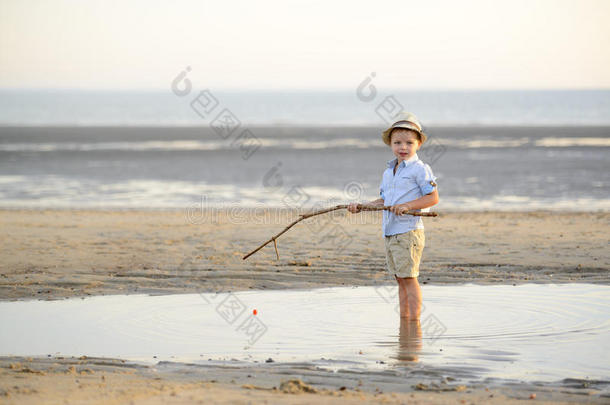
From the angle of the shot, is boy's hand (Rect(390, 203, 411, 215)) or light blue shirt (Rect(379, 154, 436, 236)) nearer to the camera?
boy's hand (Rect(390, 203, 411, 215))

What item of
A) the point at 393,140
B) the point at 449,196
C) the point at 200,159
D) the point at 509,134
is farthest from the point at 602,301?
the point at 509,134

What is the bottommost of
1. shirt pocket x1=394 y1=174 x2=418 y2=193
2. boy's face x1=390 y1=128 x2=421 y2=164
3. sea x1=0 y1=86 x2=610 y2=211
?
shirt pocket x1=394 y1=174 x2=418 y2=193

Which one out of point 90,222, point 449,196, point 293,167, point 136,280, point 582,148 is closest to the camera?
point 136,280

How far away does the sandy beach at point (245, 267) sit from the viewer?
193 inches

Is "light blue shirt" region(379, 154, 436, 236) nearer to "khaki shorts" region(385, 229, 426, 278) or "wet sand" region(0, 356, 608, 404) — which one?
"khaki shorts" region(385, 229, 426, 278)

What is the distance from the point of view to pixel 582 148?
31359 mm

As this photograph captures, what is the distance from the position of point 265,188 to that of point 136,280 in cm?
1140

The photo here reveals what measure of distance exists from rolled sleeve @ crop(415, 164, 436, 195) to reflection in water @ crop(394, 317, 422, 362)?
116 cm

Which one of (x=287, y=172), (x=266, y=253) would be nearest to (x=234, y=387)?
(x=266, y=253)

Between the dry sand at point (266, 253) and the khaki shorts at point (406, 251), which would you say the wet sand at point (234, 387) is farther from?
the dry sand at point (266, 253)

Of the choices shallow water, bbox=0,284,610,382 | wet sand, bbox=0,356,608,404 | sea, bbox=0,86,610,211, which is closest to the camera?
wet sand, bbox=0,356,608,404

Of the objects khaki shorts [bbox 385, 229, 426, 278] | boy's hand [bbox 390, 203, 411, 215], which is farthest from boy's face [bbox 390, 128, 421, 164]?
khaki shorts [bbox 385, 229, 426, 278]

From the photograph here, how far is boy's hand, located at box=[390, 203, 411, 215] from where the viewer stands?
6.25 m

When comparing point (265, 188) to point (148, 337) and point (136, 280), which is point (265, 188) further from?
point (148, 337)
